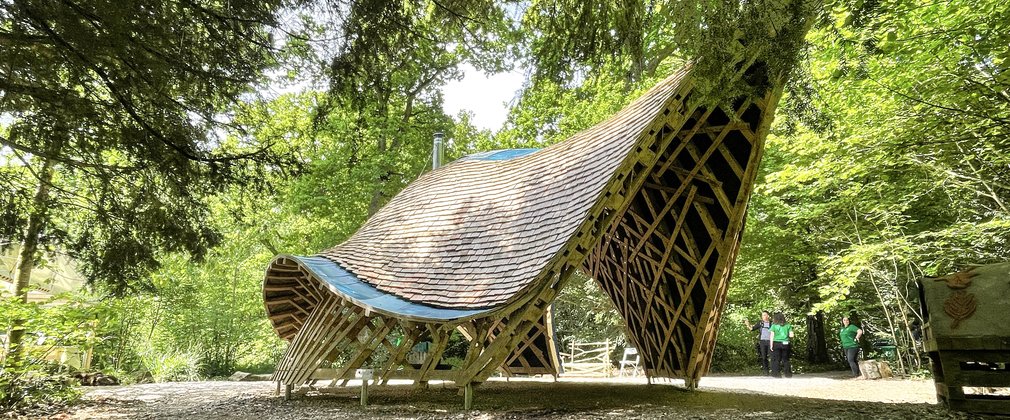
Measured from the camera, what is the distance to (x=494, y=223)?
746 cm

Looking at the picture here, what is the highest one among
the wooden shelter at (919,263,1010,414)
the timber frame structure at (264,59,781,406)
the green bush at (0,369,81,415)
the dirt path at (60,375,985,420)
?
the timber frame structure at (264,59,781,406)

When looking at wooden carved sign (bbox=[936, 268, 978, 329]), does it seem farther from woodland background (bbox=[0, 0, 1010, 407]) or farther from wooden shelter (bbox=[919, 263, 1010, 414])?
woodland background (bbox=[0, 0, 1010, 407])

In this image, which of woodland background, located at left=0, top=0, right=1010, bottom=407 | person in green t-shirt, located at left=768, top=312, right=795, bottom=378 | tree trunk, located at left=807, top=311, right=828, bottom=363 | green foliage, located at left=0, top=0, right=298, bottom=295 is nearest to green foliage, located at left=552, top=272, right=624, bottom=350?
person in green t-shirt, located at left=768, top=312, right=795, bottom=378

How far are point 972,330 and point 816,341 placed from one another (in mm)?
13361

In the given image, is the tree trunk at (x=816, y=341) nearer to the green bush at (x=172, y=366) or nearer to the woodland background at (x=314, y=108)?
the woodland background at (x=314, y=108)

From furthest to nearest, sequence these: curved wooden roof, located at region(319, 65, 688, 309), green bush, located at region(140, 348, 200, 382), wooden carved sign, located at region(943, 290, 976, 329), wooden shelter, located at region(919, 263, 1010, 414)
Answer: green bush, located at region(140, 348, 200, 382) → curved wooden roof, located at region(319, 65, 688, 309) → wooden carved sign, located at region(943, 290, 976, 329) → wooden shelter, located at region(919, 263, 1010, 414)

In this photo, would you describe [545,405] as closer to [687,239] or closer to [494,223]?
[494,223]

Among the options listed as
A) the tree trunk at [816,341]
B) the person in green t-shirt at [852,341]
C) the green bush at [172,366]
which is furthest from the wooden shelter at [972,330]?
the green bush at [172,366]

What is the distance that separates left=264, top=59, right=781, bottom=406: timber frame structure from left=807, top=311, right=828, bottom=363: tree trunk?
9913 mm

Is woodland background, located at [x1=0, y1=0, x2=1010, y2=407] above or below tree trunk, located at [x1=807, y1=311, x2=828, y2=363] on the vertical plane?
above

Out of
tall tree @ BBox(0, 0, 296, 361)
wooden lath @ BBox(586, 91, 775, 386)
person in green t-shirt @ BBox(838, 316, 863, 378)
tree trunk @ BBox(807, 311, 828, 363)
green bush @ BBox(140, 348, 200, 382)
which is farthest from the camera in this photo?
tree trunk @ BBox(807, 311, 828, 363)

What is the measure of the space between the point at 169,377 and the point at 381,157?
8194mm

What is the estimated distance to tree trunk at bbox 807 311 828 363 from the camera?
16.4m

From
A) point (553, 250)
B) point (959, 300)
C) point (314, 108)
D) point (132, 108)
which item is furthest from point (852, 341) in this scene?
point (132, 108)
